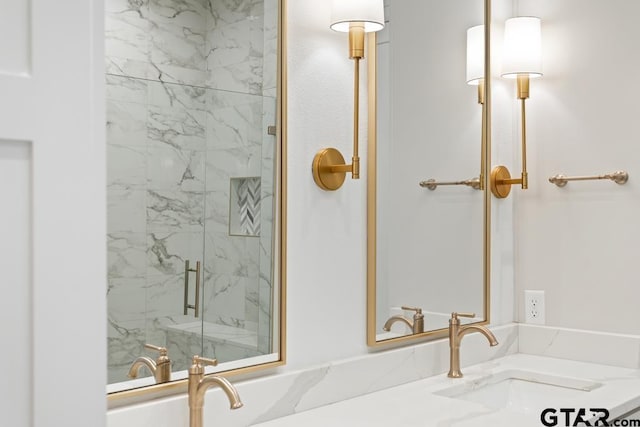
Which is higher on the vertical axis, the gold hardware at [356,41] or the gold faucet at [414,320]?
the gold hardware at [356,41]

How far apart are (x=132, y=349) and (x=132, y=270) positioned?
0.15 m

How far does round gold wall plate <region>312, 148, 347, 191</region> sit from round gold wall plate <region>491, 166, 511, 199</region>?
786 mm

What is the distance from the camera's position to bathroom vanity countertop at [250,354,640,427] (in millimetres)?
1507

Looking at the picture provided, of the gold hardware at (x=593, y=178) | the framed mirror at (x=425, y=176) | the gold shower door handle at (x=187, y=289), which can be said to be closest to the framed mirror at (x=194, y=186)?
the gold shower door handle at (x=187, y=289)

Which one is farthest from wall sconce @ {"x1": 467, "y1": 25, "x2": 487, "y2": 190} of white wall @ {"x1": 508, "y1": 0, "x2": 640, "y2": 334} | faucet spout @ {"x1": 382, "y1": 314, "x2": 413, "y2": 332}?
faucet spout @ {"x1": 382, "y1": 314, "x2": 413, "y2": 332}

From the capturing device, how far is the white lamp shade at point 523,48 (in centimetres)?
221

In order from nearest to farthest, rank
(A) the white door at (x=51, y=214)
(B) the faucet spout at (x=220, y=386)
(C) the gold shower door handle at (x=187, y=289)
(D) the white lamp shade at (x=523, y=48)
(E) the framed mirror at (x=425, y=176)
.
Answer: (A) the white door at (x=51, y=214), (B) the faucet spout at (x=220, y=386), (C) the gold shower door handle at (x=187, y=289), (E) the framed mirror at (x=425, y=176), (D) the white lamp shade at (x=523, y=48)

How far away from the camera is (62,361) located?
73 centimetres

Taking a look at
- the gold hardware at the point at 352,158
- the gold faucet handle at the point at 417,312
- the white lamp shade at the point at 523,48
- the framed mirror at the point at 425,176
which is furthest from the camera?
the white lamp shade at the point at 523,48

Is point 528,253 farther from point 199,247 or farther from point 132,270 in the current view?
point 132,270

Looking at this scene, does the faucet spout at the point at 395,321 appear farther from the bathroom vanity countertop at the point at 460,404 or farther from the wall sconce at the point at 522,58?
the wall sconce at the point at 522,58

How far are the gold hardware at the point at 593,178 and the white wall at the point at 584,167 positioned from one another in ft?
0.05

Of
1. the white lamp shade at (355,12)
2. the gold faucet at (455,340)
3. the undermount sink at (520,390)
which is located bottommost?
the undermount sink at (520,390)

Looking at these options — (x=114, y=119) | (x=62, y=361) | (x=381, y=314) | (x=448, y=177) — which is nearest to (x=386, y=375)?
(x=381, y=314)
